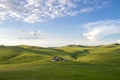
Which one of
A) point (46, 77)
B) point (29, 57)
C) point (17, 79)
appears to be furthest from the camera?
point (29, 57)

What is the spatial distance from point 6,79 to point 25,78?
201 inches

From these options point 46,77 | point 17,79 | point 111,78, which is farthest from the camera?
point 111,78

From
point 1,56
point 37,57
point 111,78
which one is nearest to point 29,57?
point 37,57

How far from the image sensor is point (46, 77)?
73.9m

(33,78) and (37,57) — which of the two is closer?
(33,78)

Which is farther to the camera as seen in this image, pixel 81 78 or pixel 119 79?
pixel 119 79

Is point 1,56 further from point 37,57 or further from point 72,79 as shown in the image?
point 72,79

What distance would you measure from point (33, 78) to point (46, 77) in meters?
4.32

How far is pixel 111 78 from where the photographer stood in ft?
265

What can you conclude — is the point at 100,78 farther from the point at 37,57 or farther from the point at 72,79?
the point at 37,57

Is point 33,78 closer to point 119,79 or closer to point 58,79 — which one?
point 58,79

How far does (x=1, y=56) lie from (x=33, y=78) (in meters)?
127

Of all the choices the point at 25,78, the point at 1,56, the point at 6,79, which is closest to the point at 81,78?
the point at 25,78

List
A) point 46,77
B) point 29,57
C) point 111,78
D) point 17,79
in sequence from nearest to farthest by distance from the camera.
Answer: point 17,79
point 46,77
point 111,78
point 29,57
